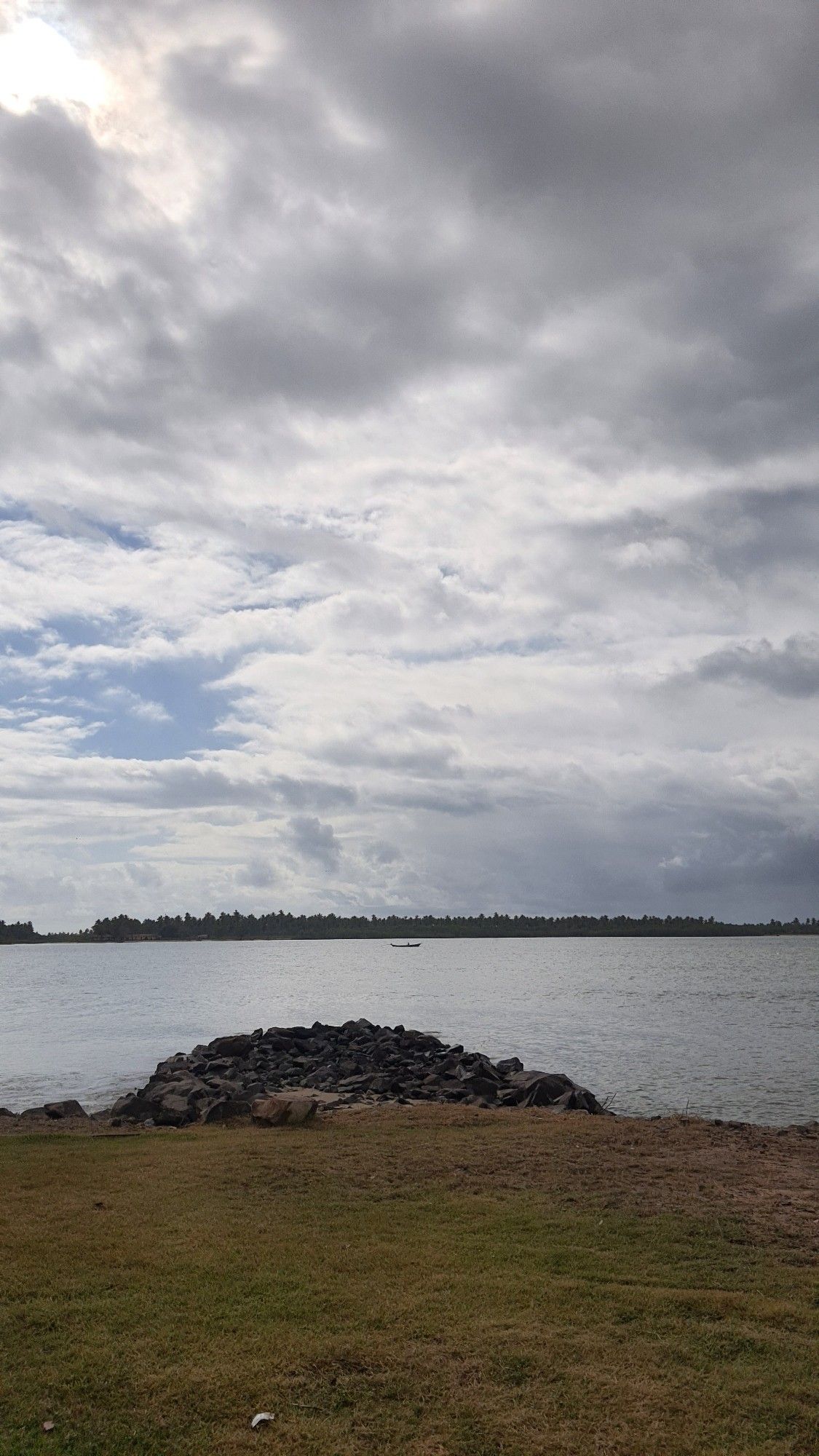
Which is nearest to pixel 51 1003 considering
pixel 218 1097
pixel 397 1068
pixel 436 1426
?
pixel 397 1068

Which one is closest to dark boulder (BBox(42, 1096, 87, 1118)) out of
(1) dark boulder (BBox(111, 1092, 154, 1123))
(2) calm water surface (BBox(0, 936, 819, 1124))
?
(1) dark boulder (BBox(111, 1092, 154, 1123))

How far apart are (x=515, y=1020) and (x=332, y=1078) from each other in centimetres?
2287

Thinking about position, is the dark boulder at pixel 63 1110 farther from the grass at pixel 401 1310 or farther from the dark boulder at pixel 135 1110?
the grass at pixel 401 1310

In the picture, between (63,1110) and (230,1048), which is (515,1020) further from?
(63,1110)

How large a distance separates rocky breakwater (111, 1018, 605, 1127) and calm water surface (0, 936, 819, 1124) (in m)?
2.43

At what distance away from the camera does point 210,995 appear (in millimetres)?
74938

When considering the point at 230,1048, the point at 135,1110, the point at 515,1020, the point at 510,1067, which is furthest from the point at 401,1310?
the point at 515,1020

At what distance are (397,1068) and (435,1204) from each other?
18.2m

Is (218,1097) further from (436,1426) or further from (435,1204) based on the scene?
(436,1426)

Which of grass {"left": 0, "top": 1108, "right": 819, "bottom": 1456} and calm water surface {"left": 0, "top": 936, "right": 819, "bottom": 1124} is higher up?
grass {"left": 0, "top": 1108, "right": 819, "bottom": 1456}

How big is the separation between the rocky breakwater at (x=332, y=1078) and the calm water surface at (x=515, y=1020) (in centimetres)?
243

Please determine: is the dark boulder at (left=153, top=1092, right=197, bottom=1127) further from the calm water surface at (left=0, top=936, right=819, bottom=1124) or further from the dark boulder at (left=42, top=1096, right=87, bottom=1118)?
the calm water surface at (left=0, top=936, right=819, bottom=1124)

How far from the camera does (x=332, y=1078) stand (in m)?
26.6

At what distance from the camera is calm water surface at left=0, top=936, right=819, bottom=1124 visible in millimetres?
27156
